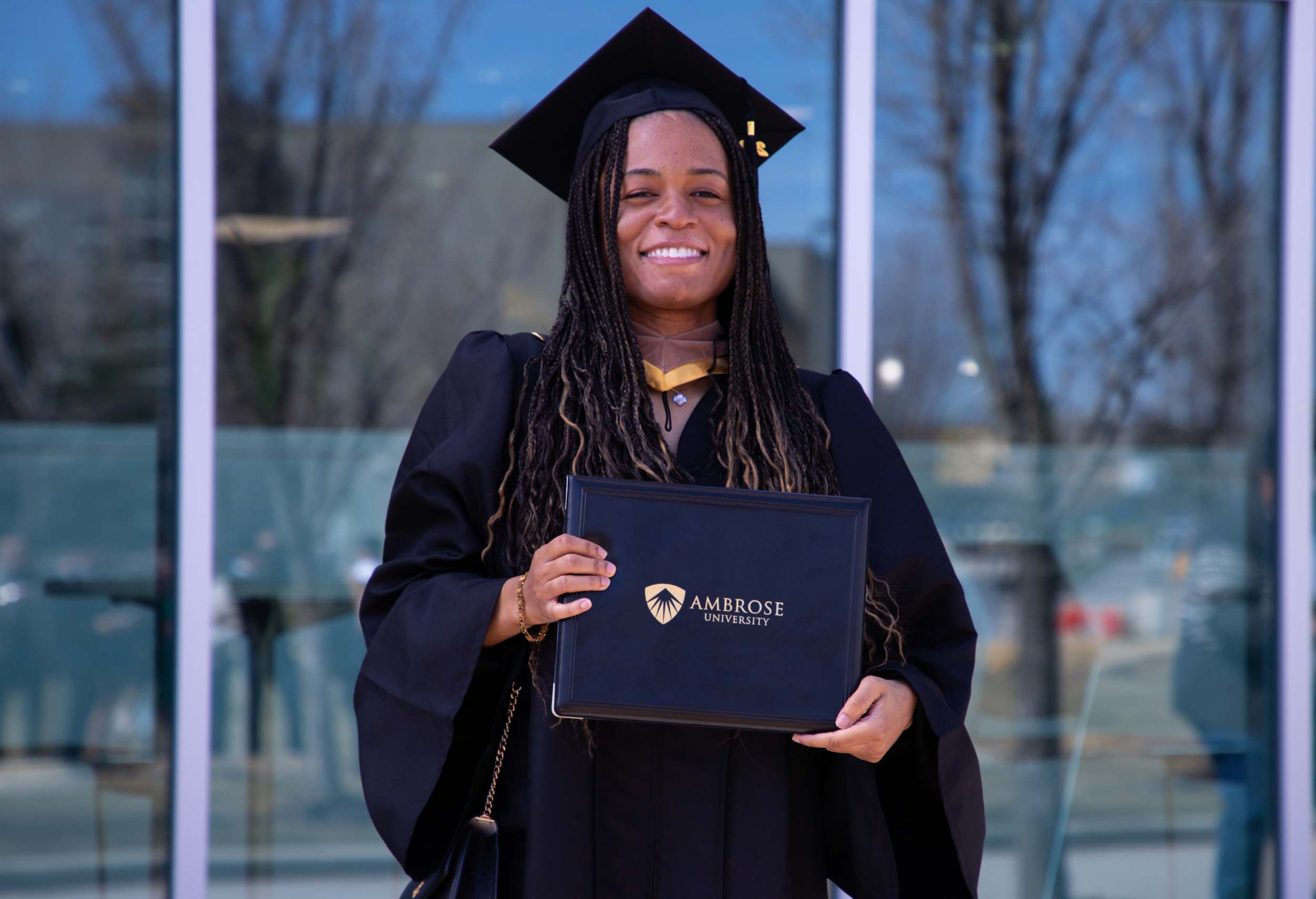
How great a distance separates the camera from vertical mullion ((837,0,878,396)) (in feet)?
11.8

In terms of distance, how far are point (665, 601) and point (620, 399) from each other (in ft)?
1.19

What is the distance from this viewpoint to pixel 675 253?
168cm

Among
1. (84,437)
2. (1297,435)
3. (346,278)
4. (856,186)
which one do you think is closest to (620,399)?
(856,186)

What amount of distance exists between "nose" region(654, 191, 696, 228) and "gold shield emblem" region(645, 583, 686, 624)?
54cm

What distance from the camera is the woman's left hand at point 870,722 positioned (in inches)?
55.2

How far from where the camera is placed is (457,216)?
3.93 meters

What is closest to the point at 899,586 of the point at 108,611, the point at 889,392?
the point at 889,392

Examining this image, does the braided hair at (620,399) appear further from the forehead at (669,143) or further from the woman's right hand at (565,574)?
the woman's right hand at (565,574)

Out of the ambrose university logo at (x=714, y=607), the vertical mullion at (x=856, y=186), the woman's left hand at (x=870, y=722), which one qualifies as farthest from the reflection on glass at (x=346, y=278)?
the ambrose university logo at (x=714, y=607)

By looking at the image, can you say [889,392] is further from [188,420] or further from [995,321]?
[188,420]

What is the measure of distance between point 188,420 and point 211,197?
65cm

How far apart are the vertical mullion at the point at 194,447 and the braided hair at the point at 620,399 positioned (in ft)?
6.72

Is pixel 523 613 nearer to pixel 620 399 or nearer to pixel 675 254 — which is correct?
pixel 620 399

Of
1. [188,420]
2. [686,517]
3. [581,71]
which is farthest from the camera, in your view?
[188,420]
